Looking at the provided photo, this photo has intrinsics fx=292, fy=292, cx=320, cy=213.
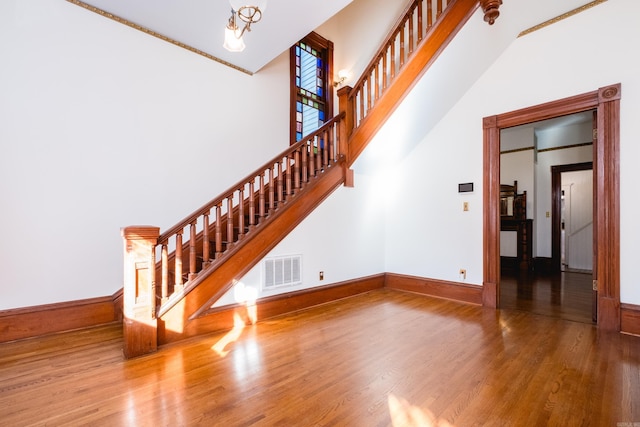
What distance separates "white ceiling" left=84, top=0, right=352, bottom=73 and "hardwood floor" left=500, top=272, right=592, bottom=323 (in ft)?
13.7

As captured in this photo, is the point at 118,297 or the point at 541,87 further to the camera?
the point at 541,87

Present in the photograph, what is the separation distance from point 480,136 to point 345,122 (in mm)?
1788

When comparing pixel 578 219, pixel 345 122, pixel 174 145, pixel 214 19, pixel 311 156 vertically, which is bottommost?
pixel 578 219

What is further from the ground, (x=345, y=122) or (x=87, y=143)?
(x=345, y=122)

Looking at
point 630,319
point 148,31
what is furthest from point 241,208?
point 630,319

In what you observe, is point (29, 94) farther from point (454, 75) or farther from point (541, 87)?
point (541, 87)

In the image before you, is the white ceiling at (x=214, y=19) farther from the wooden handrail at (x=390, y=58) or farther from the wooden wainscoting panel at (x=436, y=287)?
the wooden wainscoting panel at (x=436, y=287)

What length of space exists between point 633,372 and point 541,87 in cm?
296

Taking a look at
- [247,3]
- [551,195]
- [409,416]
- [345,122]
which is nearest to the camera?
[409,416]

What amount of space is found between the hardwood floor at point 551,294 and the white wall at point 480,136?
2.08 ft

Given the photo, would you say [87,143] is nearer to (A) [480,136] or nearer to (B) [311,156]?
(B) [311,156]

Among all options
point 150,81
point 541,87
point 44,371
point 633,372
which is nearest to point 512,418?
point 633,372

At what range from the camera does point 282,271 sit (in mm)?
3396

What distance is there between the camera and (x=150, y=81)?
3393mm
